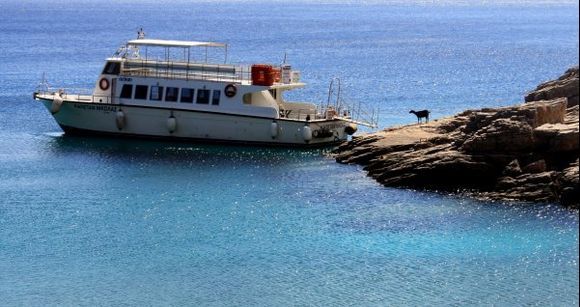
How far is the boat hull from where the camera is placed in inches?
2810

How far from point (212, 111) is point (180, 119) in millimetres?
2247

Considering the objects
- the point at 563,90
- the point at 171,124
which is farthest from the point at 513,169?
the point at 171,124

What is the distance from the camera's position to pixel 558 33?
196250 millimetres

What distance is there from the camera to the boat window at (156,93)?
73.2 m

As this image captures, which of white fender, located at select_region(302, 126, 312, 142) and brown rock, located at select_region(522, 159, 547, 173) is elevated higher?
brown rock, located at select_region(522, 159, 547, 173)

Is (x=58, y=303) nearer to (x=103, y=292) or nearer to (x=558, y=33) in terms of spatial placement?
(x=103, y=292)

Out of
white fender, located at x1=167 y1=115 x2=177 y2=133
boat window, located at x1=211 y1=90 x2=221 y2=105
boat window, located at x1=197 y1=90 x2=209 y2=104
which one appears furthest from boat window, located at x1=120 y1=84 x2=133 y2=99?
boat window, located at x1=211 y1=90 x2=221 y2=105

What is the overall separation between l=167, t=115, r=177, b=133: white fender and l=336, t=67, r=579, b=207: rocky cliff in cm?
1476

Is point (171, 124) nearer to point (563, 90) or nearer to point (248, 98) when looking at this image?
point (248, 98)

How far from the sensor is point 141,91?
73562mm

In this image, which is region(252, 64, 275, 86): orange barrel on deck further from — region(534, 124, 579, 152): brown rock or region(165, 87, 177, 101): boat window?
region(534, 124, 579, 152): brown rock

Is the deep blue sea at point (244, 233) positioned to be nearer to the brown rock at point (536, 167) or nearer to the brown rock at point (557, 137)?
the brown rock at point (536, 167)

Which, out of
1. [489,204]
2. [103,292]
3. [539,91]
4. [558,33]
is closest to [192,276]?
[103,292]

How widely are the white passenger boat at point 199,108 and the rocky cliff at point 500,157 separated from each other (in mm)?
8953
